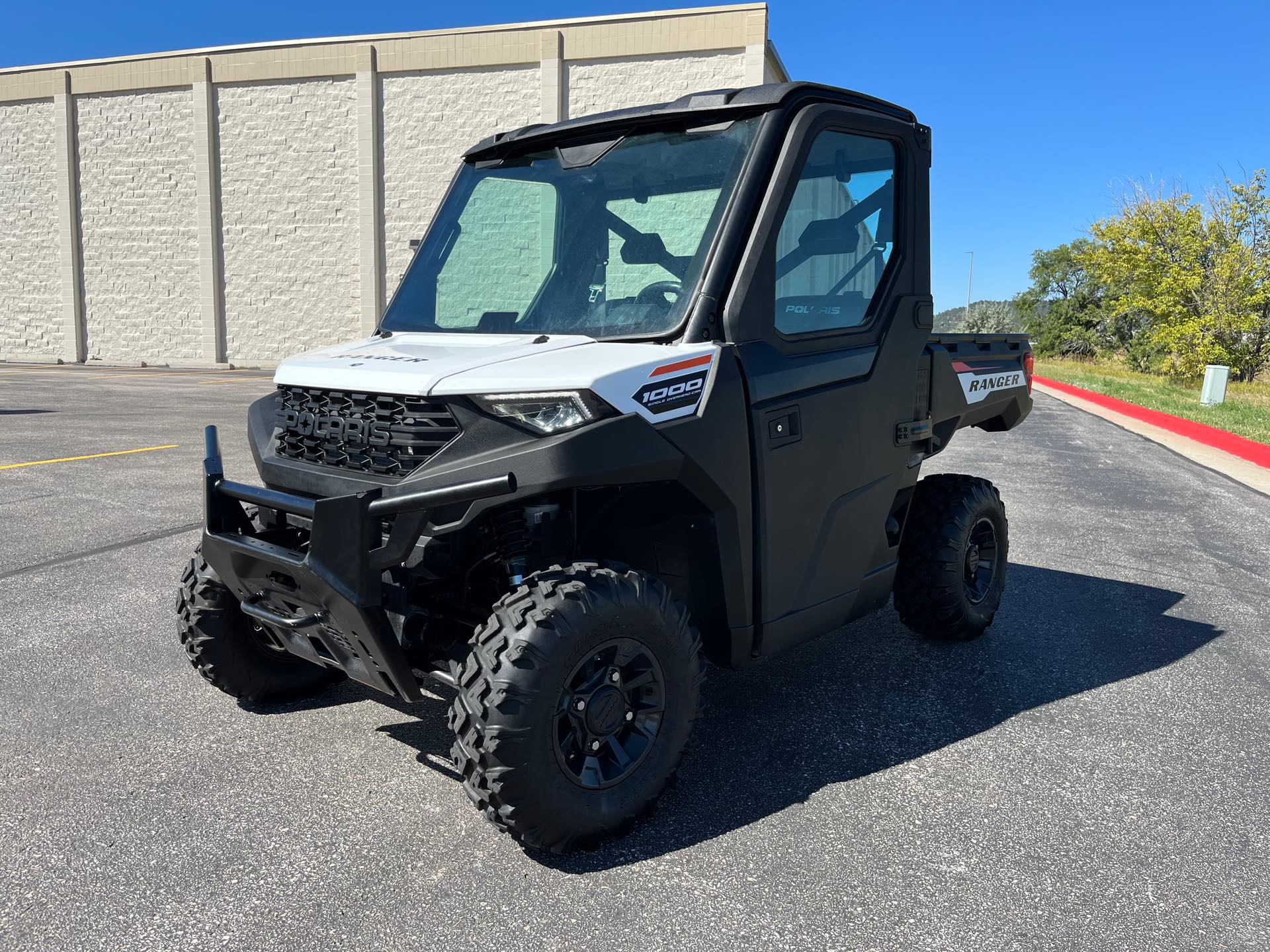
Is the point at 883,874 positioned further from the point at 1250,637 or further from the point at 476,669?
the point at 1250,637

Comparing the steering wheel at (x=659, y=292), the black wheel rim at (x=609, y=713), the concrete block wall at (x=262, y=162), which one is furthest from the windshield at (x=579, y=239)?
the concrete block wall at (x=262, y=162)

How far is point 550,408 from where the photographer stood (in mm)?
2826

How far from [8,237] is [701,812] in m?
38.9

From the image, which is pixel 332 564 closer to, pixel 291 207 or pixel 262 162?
pixel 291 207

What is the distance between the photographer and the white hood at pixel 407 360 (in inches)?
113

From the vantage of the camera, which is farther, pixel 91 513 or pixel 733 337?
pixel 91 513

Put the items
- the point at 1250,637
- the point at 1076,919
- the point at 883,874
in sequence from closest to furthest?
the point at 1076,919 → the point at 883,874 → the point at 1250,637

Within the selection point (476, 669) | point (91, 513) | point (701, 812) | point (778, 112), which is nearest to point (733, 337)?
point (778, 112)

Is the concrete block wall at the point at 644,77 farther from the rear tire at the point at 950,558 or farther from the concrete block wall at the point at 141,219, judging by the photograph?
the rear tire at the point at 950,558

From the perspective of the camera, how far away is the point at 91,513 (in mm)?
7562

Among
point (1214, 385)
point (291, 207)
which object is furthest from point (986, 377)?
point (291, 207)

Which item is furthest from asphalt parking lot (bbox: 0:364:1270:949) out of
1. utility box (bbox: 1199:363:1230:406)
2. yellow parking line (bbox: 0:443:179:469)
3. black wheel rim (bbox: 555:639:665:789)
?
utility box (bbox: 1199:363:1230:406)

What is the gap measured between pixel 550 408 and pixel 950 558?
2.53m

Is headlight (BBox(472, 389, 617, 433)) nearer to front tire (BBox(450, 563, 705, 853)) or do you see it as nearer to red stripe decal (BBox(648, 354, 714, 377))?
red stripe decal (BBox(648, 354, 714, 377))
